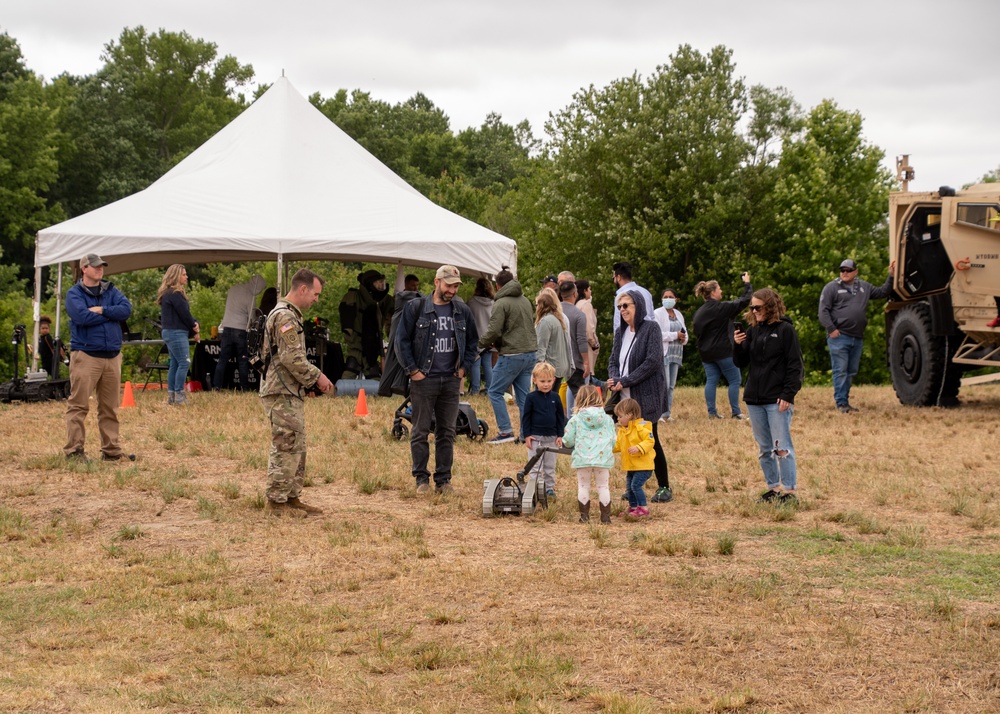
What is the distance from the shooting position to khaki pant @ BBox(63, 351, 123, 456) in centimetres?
1096

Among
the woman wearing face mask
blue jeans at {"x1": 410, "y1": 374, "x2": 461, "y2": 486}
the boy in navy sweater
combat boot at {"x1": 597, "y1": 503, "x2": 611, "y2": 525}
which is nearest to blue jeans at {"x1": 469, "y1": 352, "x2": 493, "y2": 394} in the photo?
the woman wearing face mask

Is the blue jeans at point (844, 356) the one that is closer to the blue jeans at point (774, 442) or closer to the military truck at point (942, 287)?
the military truck at point (942, 287)

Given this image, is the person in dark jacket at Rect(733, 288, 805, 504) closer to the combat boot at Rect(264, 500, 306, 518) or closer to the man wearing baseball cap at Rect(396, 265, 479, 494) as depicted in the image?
the man wearing baseball cap at Rect(396, 265, 479, 494)

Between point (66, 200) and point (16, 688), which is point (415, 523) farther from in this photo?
point (66, 200)

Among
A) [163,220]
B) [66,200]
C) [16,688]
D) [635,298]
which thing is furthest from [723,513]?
[66,200]

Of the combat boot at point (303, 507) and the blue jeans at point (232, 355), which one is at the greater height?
the blue jeans at point (232, 355)

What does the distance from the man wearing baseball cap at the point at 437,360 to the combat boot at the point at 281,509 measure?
4.11 feet

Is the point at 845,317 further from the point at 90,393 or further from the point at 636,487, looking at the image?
the point at 90,393

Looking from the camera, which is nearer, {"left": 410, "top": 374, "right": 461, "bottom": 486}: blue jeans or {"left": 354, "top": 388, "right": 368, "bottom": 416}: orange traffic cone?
{"left": 410, "top": 374, "right": 461, "bottom": 486}: blue jeans

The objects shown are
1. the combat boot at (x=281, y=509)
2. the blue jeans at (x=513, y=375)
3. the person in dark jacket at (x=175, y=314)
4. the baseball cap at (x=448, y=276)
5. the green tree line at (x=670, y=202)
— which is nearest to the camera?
the combat boot at (x=281, y=509)

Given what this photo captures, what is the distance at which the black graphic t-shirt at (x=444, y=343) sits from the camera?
9758 mm

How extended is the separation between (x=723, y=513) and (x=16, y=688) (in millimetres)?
5621

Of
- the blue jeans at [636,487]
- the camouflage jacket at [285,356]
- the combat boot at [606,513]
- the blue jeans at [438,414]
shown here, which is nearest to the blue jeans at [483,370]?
the blue jeans at [438,414]

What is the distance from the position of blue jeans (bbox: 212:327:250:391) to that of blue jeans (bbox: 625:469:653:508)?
11.4m
